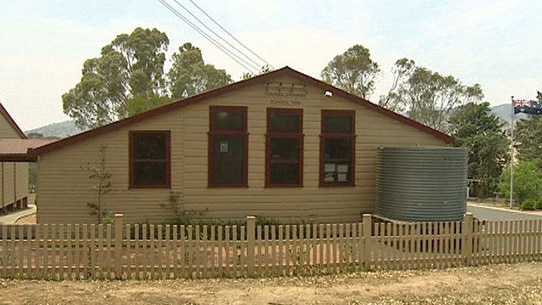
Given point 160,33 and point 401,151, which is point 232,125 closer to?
point 401,151

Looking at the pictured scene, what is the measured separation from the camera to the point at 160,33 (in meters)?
47.9

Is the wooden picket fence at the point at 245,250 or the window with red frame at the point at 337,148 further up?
the window with red frame at the point at 337,148

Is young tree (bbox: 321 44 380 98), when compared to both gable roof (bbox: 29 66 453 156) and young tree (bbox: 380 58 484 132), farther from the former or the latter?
gable roof (bbox: 29 66 453 156)

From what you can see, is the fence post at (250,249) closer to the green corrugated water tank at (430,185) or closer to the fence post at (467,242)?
the fence post at (467,242)

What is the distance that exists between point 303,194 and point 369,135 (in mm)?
2629


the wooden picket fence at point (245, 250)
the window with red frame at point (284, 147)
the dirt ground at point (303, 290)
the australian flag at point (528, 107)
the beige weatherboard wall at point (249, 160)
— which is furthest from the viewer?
the australian flag at point (528, 107)

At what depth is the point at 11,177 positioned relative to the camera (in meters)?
21.3

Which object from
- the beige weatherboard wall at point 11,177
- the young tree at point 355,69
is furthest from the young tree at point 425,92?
the beige weatherboard wall at point 11,177

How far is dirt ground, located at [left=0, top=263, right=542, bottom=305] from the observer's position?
739 cm

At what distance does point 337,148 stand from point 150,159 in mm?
5307

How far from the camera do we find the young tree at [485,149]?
33034mm

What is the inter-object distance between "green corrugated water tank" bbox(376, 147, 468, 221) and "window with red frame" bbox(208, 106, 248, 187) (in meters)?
4.23

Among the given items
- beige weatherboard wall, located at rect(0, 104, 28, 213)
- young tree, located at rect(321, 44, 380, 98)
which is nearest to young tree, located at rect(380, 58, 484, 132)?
young tree, located at rect(321, 44, 380, 98)

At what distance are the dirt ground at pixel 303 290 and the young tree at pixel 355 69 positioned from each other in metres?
39.9
